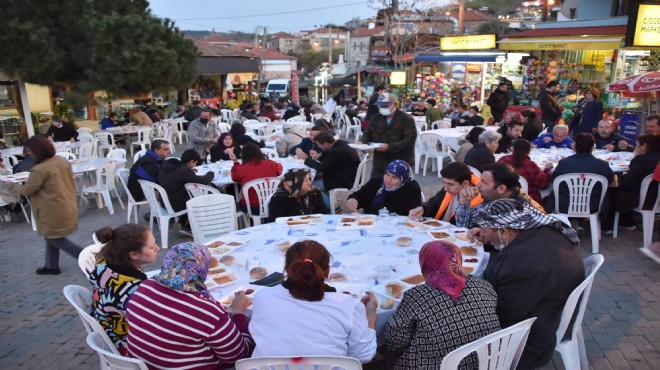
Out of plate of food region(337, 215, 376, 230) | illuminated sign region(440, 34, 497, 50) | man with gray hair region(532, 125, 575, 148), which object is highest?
illuminated sign region(440, 34, 497, 50)

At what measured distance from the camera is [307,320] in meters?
2.11

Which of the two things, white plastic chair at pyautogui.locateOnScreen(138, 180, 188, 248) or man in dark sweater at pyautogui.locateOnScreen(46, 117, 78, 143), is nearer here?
white plastic chair at pyautogui.locateOnScreen(138, 180, 188, 248)

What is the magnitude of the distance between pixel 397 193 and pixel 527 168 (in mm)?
2018

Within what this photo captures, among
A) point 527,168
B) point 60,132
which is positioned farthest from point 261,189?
point 60,132

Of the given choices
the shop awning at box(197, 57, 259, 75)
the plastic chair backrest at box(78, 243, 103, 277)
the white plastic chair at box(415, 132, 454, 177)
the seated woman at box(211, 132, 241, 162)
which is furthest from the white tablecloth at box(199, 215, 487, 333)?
the shop awning at box(197, 57, 259, 75)

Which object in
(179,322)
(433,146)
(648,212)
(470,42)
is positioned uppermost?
(470,42)

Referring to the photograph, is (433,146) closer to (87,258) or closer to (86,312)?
(87,258)

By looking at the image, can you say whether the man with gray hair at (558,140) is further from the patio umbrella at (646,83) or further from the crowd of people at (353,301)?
the crowd of people at (353,301)

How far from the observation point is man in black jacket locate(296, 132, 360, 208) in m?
6.24

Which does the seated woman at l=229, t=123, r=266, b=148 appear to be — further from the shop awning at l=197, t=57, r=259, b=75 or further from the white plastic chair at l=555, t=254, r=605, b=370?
the shop awning at l=197, t=57, r=259, b=75

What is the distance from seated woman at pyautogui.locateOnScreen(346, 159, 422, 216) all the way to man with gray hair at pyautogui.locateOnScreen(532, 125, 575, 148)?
4.07m

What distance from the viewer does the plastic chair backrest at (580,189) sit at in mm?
5281

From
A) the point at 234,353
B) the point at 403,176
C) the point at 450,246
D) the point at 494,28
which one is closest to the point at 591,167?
the point at 403,176

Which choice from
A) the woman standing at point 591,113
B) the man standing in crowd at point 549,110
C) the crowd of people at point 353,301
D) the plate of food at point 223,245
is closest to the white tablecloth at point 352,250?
the plate of food at point 223,245
